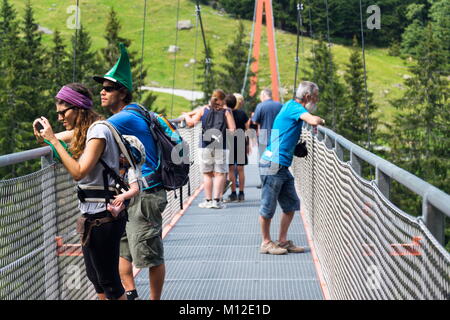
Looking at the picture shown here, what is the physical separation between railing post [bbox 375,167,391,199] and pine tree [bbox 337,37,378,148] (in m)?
57.7

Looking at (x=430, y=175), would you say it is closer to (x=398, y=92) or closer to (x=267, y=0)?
(x=267, y=0)

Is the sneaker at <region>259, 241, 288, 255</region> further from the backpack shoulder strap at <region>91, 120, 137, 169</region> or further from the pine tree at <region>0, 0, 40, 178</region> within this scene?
the pine tree at <region>0, 0, 40, 178</region>

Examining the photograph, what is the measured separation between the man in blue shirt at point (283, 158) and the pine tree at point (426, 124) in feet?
124

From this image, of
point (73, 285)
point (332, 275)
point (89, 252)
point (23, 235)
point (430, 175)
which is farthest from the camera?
point (430, 175)

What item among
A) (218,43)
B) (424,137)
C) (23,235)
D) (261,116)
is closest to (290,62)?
(218,43)

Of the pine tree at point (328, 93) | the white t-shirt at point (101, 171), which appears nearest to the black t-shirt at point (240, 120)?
the white t-shirt at point (101, 171)

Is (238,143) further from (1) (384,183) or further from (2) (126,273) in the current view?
(1) (384,183)

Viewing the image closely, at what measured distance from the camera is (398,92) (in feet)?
264

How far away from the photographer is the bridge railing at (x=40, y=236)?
3379mm

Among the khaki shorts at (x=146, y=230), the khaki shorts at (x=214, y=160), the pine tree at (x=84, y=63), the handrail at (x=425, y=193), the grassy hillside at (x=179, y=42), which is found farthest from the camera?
the grassy hillside at (x=179, y=42)

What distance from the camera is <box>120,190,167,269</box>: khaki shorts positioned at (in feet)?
13.6

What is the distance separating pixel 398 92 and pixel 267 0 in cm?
4564

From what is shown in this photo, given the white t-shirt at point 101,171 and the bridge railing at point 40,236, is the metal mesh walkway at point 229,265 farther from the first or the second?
the white t-shirt at point 101,171

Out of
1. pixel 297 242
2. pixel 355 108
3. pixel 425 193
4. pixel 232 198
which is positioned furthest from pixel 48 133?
pixel 355 108
